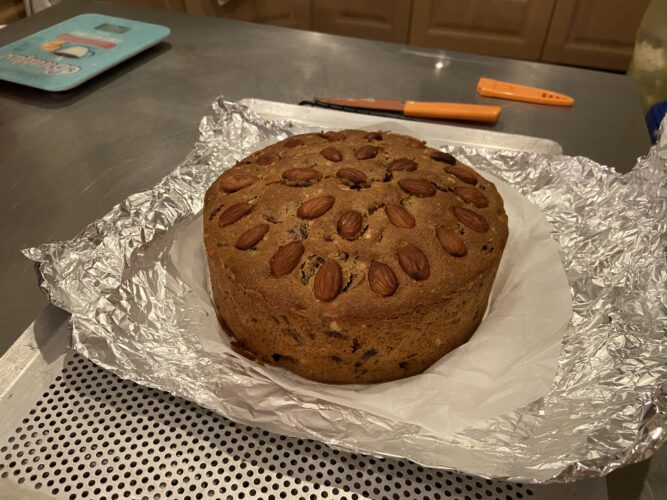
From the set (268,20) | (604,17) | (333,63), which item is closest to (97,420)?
(333,63)

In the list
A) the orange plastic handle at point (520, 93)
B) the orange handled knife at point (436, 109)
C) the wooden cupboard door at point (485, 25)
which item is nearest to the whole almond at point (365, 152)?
the orange handled knife at point (436, 109)

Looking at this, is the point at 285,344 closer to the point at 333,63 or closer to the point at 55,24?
the point at 333,63

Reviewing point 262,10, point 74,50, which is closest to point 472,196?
point 74,50

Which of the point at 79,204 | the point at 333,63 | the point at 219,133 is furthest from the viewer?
the point at 333,63

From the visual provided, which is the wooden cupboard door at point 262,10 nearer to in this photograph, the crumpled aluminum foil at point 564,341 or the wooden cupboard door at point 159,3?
the wooden cupboard door at point 159,3

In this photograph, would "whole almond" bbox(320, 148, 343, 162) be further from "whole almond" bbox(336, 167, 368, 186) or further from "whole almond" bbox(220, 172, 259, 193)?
"whole almond" bbox(220, 172, 259, 193)

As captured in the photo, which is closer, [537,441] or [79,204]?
[537,441]

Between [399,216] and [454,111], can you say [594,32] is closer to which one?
[454,111]
